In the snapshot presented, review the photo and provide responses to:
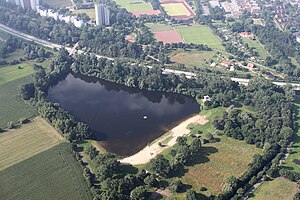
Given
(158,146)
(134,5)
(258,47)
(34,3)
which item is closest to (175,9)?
(134,5)

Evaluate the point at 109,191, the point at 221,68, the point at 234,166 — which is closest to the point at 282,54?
the point at 221,68

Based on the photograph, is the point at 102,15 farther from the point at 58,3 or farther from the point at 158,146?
the point at 158,146

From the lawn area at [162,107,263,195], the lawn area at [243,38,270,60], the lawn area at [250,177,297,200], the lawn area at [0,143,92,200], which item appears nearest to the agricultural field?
the lawn area at [243,38,270,60]

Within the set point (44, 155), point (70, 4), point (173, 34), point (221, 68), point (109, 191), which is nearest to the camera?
point (109, 191)

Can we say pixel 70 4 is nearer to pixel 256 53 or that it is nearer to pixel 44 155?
pixel 256 53

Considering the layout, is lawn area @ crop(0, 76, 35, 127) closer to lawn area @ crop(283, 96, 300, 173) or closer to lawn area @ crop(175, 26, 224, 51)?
lawn area @ crop(283, 96, 300, 173)

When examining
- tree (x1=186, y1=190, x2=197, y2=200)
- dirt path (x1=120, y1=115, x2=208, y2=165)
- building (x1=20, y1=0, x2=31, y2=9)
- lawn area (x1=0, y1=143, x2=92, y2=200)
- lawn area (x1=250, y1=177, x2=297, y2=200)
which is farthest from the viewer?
building (x1=20, y1=0, x2=31, y2=9)
